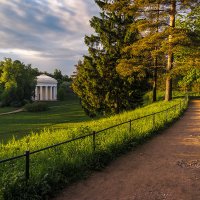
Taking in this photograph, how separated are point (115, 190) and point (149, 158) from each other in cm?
318

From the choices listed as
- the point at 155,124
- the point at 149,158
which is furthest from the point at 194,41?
the point at 149,158

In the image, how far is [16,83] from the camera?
7538 centimetres

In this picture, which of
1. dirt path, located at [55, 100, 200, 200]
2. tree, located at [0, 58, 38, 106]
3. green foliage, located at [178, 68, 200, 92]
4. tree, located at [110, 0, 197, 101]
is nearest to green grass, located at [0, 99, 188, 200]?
dirt path, located at [55, 100, 200, 200]

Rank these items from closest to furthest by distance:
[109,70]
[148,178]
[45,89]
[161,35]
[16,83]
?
1. [148,178]
2. [161,35]
3. [109,70]
4. [16,83]
5. [45,89]

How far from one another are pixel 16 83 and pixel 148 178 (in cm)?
7131

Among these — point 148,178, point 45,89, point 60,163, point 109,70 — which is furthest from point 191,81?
point 45,89

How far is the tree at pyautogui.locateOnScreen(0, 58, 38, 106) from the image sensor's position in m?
71.8

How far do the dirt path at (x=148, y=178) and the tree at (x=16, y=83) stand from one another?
6335 centimetres

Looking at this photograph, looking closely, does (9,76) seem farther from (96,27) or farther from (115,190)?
(115,190)

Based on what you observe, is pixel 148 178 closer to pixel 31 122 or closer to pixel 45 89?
pixel 31 122

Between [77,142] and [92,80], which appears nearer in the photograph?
[77,142]

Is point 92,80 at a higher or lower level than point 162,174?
higher

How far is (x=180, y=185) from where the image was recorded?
702 centimetres

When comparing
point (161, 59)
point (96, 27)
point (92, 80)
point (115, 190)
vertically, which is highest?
point (96, 27)
